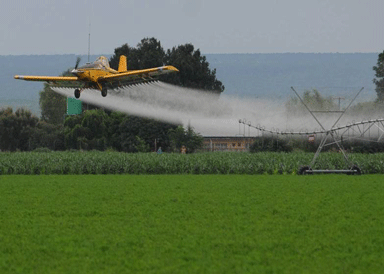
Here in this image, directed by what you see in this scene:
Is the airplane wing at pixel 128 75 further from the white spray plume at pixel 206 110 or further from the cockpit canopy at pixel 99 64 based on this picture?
the white spray plume at pixel 206 110

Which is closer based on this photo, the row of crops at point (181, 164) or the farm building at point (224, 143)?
the row of crops at point (181, 164)

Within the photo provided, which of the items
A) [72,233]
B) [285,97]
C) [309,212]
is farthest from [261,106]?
[72,233]

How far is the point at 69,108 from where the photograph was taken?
108438 mm

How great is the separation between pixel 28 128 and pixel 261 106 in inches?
2383

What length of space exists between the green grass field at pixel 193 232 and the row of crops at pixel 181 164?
1621 cm

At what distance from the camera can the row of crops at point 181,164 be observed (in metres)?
39.1

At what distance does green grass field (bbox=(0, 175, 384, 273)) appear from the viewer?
33.2 ft

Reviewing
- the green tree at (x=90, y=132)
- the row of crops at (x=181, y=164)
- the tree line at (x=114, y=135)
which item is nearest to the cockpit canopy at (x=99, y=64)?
the row of crops at (x=181, y=164)

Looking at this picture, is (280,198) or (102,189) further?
(102,189)

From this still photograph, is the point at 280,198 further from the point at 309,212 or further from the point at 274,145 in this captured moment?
the point at 274,145

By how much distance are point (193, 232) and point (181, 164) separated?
27.1 m

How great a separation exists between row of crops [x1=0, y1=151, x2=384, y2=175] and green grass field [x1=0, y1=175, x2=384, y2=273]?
1621 centimetres

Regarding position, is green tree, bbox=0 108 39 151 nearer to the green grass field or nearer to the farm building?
the farm building

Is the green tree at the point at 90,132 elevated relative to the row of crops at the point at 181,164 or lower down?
elevated
